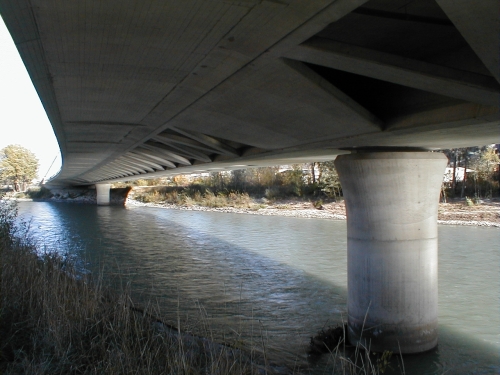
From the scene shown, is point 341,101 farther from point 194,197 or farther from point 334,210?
point 194,197

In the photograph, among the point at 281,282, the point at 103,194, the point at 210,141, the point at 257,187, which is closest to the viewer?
the point at 210,141

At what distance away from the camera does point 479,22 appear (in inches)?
131

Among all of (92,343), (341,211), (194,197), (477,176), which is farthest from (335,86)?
(194,197)

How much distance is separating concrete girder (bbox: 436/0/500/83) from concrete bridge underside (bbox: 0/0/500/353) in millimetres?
13

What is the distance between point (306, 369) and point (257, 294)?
4.23 metres

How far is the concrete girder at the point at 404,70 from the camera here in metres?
4.45

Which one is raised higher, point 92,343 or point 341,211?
point 341,211

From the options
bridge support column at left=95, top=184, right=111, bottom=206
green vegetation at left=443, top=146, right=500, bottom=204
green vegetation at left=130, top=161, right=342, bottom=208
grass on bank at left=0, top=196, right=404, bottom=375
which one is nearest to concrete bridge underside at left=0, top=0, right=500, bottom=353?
grass on bank at left=0, top=196, right=404, bottom=375

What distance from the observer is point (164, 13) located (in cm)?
459

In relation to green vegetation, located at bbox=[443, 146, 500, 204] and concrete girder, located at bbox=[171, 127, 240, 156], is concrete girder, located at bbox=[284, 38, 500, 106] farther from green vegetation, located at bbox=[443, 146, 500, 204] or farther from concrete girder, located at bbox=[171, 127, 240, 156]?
green vegetation, located at bbox=[443, 146, 500, 204]

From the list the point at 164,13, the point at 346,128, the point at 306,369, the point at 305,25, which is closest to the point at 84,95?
the point at 164,13

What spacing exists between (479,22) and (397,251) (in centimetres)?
471

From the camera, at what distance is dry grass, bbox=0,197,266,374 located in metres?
4.91

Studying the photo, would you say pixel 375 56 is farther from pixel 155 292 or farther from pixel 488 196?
pixel 488 196
